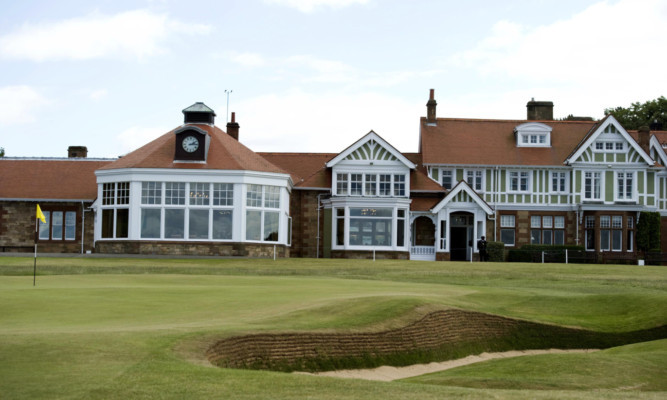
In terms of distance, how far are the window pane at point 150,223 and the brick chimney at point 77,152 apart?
16.8 metres

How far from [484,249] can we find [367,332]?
33.4 metres

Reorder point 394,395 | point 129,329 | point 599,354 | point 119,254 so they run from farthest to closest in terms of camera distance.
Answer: point 119,254, point 599,354, point 129,329, point 394,395

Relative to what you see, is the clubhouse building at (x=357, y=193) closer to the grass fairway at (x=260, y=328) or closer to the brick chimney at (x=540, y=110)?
the brick chimney at (x=540, y=110)

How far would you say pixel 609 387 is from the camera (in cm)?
1452

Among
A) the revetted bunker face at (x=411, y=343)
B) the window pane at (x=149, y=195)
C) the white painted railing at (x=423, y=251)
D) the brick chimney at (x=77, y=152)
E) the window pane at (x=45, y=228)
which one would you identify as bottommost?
the revetted bunker face at (x=411, y=343)

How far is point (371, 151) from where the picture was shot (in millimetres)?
50625

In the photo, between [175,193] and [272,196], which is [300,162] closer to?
[272,196]

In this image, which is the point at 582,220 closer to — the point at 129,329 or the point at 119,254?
the point at 119,254


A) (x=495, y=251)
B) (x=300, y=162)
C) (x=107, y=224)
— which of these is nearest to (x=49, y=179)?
(x=107, y=224)

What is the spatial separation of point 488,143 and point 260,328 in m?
43.9

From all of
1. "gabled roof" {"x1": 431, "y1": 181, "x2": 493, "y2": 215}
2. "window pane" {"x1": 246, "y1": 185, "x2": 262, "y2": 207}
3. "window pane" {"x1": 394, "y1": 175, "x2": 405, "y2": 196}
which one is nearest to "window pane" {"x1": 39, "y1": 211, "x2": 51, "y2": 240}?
"window pane" {"x1": 246, "y1": 185, "x2": 262, "y2": 207}

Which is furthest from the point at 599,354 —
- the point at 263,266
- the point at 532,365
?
the point at 263,266

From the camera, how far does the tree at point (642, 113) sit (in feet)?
264

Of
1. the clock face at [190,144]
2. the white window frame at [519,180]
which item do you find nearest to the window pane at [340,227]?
the clock face at [190,144]
